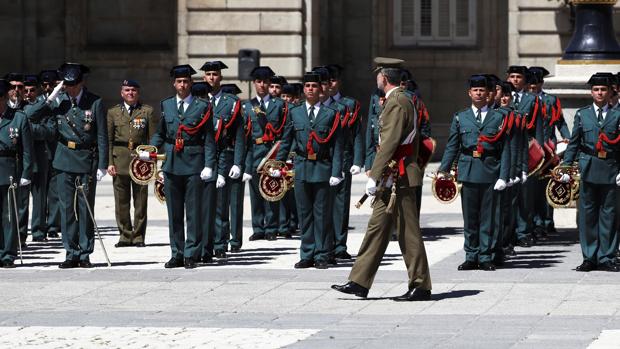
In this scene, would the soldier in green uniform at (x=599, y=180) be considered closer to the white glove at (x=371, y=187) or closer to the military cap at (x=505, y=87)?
the military cap at (x=505, y=87)

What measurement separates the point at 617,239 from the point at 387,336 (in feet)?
16.3

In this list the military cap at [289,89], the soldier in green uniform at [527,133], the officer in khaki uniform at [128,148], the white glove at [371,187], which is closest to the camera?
the white glove at [371,187]

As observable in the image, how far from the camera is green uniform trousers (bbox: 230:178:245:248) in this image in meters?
20.1

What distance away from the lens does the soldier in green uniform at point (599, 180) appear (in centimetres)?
1789

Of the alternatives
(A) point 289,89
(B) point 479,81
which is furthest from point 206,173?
(A) point 289,89

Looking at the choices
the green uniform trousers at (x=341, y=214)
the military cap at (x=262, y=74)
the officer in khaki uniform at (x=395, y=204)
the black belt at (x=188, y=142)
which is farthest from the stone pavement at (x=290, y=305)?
the military cap at (x=262, y=74)

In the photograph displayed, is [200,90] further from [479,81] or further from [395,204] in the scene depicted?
[395,204]

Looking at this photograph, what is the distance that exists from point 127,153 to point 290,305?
603cm

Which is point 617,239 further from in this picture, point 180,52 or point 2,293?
point 180,52

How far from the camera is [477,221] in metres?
18.1

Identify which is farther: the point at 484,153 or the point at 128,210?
the point at 128,210

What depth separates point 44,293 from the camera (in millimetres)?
16250

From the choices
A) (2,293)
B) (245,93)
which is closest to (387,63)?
(2,293)

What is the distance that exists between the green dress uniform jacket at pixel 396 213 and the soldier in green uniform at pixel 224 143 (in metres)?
3.23
